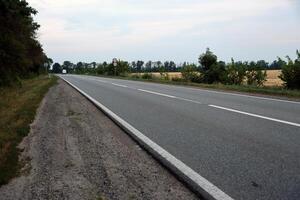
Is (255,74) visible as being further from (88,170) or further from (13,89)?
(88,170)

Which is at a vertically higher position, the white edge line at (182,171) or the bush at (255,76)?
the white edge line at (182,171)

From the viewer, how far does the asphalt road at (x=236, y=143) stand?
558 centimetres

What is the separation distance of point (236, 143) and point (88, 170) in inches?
113

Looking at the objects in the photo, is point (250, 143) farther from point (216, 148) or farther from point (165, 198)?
point (165, 198)

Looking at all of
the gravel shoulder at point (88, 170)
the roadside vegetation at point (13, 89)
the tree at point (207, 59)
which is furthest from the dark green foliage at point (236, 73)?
the gravel shoulder at point (88, 170)

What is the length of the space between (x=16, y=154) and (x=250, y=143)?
4063 millimetres

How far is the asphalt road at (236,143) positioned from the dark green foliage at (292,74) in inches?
511

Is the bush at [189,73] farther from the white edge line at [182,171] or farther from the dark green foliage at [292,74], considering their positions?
the white edge line at [182,171]

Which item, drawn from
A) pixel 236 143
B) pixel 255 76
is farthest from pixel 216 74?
pixel 236 143

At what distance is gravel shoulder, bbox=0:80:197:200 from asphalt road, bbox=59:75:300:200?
59cm

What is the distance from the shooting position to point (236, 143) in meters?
8.05

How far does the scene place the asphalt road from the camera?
558 cm

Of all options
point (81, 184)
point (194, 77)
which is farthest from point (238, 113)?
point (194, 77)

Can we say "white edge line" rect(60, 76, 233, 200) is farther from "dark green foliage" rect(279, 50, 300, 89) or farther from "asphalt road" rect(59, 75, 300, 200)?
"dark green foliage" rect(279, 50, 300, 89)
